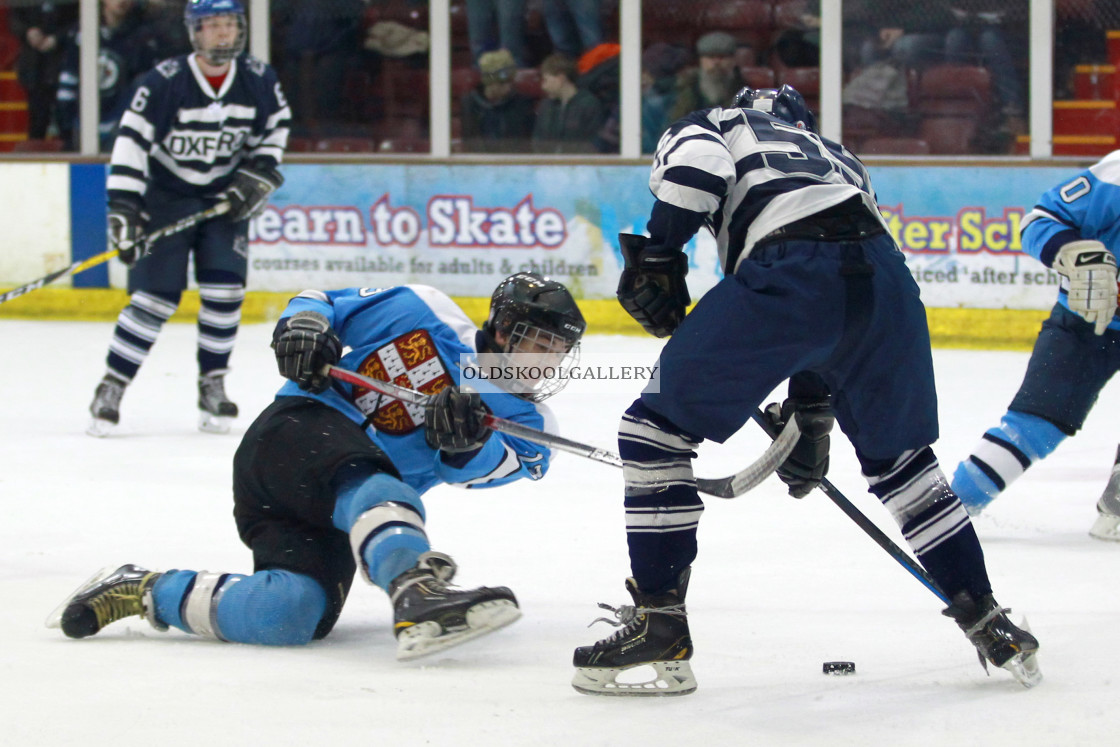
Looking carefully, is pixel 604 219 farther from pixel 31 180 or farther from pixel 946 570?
pixel 946 570

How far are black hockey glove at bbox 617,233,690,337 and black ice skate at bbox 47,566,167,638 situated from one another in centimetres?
94

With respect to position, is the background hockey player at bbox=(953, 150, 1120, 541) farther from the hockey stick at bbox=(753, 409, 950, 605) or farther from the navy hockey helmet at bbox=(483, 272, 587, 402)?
the navy hockey helmet at bbox=(483, 272, 587, 402)

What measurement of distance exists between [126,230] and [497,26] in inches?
118

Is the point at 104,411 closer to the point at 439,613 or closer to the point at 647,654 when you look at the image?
the point at 439,613

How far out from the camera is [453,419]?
2.25 meters

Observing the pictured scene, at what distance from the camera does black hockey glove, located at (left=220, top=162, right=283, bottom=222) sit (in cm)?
466

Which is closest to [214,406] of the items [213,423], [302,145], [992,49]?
[213,423]

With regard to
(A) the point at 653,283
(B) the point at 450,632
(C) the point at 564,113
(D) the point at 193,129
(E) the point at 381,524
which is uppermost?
(C) the point at 564,113

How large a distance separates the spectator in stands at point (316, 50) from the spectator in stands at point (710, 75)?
1691 mm

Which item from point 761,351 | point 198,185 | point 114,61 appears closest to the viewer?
point 761,351

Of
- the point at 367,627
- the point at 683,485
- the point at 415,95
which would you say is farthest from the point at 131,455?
the point at 415,95

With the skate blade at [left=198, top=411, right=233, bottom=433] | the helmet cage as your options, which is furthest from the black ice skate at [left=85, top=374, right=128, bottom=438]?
the helmet cage

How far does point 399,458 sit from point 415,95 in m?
4.94

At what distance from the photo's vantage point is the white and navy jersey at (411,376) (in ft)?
8.19
